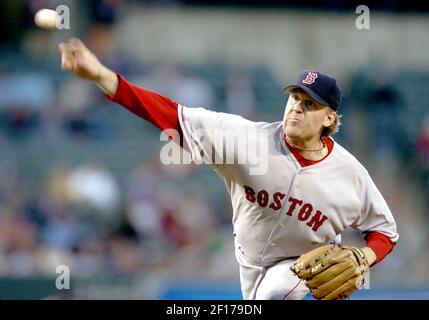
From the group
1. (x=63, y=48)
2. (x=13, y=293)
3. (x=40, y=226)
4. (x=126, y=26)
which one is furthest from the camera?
(x=126, y=26)

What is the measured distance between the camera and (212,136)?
4.83 m

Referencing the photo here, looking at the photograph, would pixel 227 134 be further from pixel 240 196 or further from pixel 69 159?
pixel 69 159

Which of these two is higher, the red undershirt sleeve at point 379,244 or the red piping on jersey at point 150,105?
the red piping on jersey at point 150,105

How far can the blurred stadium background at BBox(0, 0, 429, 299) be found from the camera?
900 cm

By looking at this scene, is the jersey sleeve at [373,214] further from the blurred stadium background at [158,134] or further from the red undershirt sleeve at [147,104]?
the blurred stadium background at [158,134]

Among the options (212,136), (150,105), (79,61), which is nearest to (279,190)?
(212,136)

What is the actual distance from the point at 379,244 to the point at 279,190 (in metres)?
0.64

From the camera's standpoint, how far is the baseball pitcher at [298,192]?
487cm

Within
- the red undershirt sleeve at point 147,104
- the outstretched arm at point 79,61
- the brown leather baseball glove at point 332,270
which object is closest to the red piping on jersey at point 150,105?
the red undershirt sleeve at point 147,104

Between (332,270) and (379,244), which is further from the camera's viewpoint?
(379,244)

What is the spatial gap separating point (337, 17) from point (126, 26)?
2.89 meters

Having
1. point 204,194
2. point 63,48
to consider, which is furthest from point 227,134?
point 204,194

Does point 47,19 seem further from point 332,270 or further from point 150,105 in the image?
point 332,270

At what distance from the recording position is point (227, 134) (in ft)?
15.9
